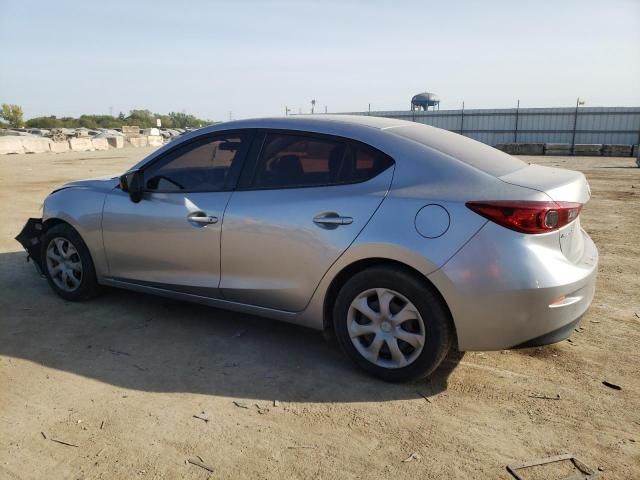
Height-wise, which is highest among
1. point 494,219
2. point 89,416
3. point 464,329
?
point 494,219

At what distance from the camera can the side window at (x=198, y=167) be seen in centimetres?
384

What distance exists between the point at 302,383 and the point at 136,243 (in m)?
1.85

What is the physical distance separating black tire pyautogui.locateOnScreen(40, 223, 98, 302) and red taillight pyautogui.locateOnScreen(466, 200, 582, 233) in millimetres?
3333

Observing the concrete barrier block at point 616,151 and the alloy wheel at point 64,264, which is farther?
the concrete barrier block at point 616,151

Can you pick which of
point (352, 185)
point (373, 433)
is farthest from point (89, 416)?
point (352, 185)

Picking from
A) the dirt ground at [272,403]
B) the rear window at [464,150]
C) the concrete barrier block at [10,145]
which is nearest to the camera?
the dirt ground at [272,403]

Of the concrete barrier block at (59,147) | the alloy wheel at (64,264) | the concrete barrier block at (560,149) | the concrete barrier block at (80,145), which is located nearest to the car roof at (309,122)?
the alloy wheel at (64,264)

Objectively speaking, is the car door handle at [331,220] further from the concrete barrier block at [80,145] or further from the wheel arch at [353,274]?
the concrete barrier block at [80,145]

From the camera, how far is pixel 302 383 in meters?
3.28

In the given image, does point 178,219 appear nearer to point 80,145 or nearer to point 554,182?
point 554,182

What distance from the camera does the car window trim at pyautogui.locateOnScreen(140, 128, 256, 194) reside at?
148 inches

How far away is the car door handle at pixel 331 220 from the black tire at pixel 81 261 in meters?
2.35

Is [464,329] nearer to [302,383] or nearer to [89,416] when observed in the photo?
[302,383]

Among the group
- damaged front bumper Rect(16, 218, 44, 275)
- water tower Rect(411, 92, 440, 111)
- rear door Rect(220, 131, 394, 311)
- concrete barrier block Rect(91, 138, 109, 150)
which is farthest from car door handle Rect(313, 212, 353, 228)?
water tower Rect(411, 92, 440, 111)
